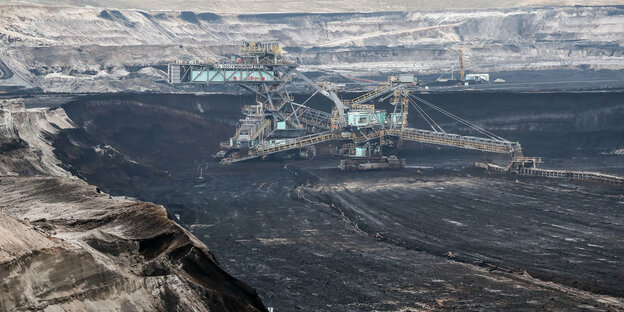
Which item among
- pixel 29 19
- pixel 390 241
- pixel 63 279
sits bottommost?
pixel 390 241

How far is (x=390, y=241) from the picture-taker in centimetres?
5309

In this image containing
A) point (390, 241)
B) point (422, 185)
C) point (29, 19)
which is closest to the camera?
point (390, 241)

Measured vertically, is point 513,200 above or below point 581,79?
below

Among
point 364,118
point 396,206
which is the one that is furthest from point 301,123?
point 396,206

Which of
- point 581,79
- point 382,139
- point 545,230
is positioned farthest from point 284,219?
point 581,79

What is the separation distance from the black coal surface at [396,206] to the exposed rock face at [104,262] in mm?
12541

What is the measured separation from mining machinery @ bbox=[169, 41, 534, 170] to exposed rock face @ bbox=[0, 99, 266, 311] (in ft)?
201

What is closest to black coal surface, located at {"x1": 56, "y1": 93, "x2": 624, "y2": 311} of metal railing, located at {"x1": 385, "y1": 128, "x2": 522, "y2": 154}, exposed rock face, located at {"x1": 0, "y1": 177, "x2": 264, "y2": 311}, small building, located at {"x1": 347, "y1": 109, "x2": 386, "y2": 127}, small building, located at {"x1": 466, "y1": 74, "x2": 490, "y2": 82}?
metal railing, located at {"x1": 385, "y1": 128, "x2": 522, "y2": 154}

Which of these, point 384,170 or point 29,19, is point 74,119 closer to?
point 384,170

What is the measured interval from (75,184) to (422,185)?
4498 cm

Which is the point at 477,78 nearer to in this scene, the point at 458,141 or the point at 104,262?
the point at 458,141

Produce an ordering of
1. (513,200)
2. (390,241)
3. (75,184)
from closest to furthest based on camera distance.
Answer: (75,184)
(390,241)
(513,200)

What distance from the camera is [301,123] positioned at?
10369cm

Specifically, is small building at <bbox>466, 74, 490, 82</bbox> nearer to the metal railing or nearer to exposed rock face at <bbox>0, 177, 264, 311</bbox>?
the metal railing
